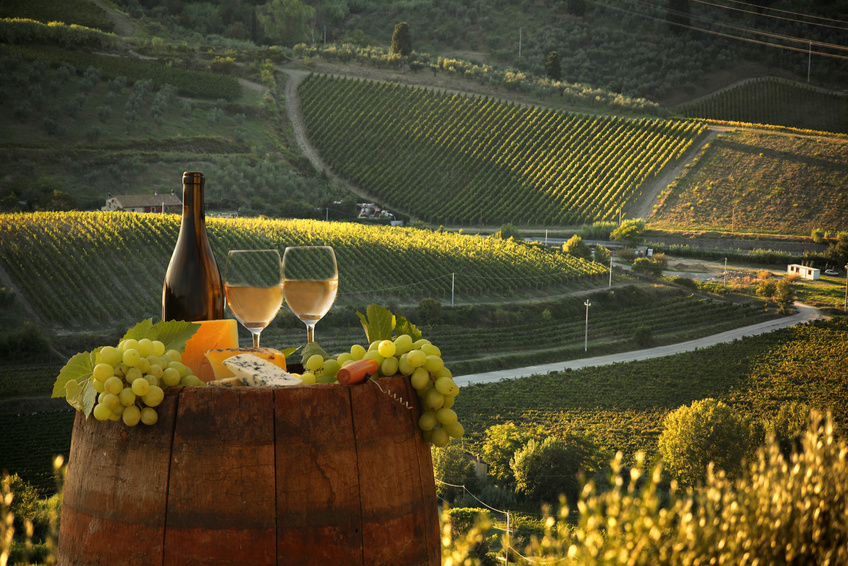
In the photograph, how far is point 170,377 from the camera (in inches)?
32.0

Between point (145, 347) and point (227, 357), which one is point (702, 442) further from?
point (145, 347)

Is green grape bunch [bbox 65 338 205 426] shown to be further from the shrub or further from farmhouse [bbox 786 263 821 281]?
farmhouse [bbox 786 263 821 281]

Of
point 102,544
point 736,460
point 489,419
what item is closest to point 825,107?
point 736,460

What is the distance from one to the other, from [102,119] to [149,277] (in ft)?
36.0

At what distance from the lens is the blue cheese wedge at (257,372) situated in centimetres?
82

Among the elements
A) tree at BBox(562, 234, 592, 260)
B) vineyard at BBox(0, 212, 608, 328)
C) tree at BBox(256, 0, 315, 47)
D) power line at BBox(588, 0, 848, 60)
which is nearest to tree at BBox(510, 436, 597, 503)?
vineyard at BBox(0, 212, 608, 328)

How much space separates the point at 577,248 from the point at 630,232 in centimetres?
158

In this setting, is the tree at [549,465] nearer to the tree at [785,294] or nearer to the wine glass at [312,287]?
the tree at [785,294]

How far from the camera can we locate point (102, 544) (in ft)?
2.64

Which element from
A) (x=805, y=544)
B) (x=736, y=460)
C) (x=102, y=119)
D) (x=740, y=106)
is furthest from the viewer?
(x=740, y=106)

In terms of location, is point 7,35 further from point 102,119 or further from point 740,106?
point 740,106

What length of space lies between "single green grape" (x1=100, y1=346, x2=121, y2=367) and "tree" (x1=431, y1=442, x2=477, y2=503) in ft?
38.0

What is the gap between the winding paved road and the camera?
53.4 ft

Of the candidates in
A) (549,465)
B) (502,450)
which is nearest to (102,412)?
(549,465)
